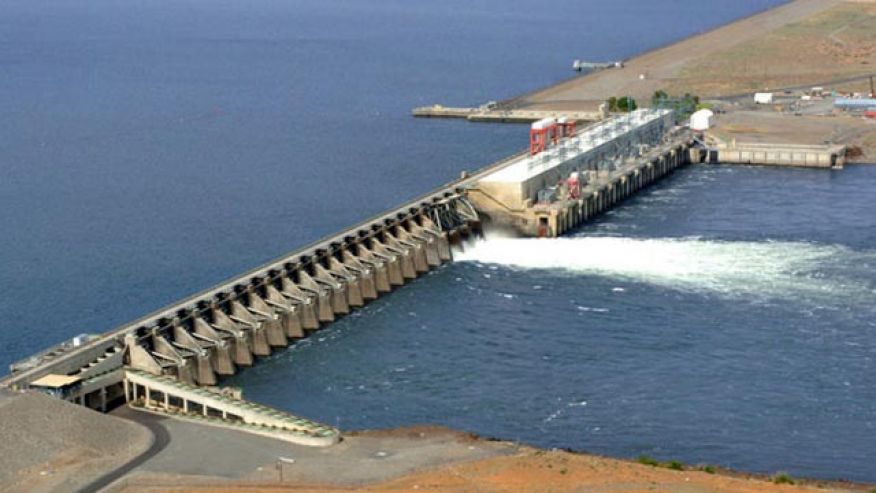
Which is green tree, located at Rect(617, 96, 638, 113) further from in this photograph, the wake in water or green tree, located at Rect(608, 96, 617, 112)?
the wake in water

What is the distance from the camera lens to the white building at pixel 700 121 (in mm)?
159250

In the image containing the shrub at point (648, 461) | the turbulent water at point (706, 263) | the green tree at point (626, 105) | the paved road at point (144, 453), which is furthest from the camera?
the green tree at point (626, 105)

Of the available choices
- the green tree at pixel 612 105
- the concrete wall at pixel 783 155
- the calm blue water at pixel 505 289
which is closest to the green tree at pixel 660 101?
the green tree at pixel 612 105

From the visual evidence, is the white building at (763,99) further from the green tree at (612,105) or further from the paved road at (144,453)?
the paved road at (144,453)

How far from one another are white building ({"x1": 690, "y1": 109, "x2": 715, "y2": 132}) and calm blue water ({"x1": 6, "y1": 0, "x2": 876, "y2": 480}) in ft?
35.1

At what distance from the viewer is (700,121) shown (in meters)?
160

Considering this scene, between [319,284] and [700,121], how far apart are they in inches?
2737

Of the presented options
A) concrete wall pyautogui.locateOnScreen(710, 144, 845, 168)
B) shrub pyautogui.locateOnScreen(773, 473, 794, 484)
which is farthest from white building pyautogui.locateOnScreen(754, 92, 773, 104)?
shrub pyautogui.locateOnScreen(773, 473, 794, 484)

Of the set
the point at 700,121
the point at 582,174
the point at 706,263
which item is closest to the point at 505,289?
the point at 706,263

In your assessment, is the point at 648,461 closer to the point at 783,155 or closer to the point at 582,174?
the point at 582,174

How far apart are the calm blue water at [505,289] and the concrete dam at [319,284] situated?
7.32 ft

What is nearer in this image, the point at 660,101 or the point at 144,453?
the point at 144,453

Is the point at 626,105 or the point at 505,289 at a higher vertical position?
the point at 626,105

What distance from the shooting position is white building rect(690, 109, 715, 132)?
522 feet
